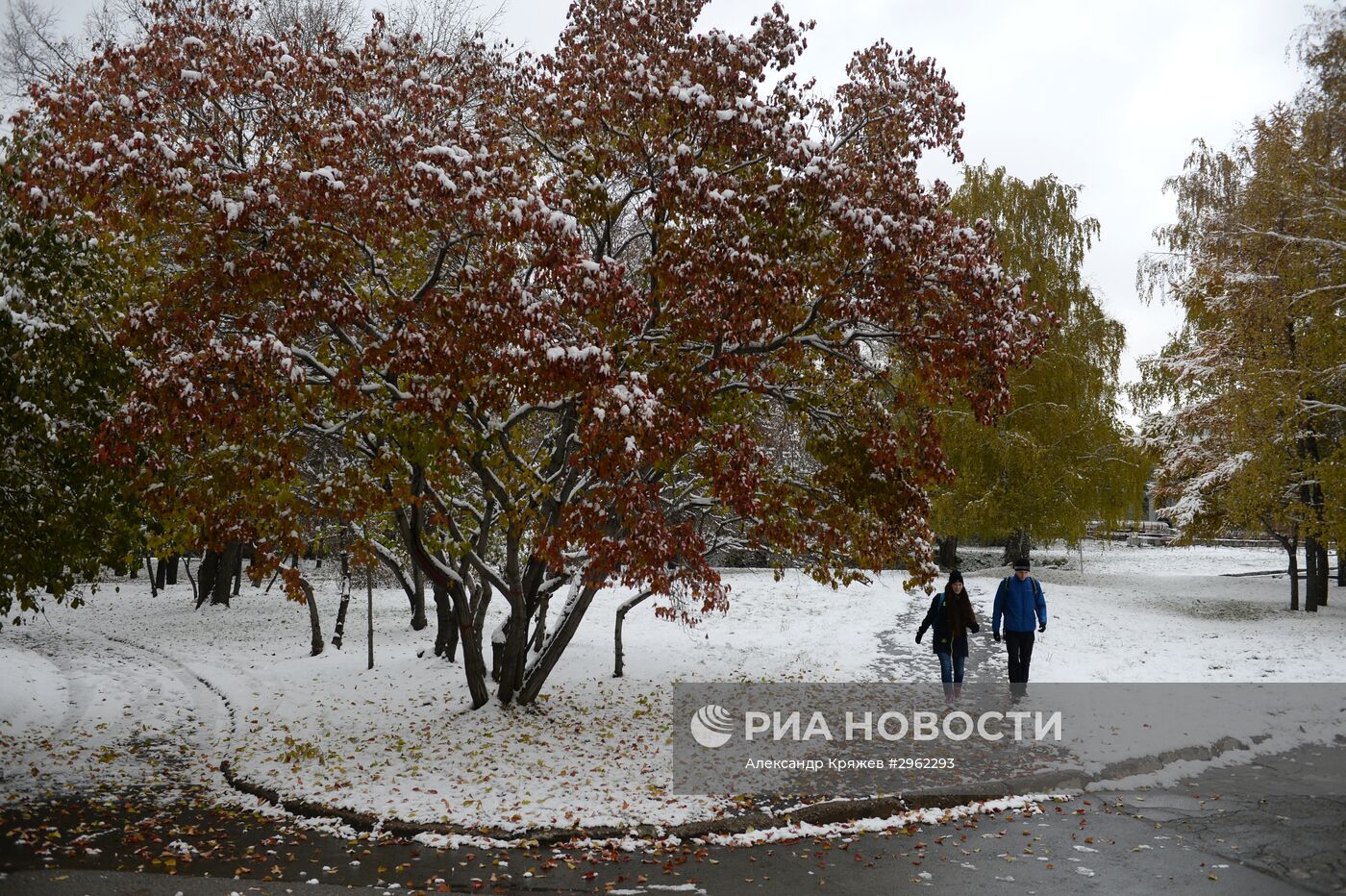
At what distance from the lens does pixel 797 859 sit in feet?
23.6

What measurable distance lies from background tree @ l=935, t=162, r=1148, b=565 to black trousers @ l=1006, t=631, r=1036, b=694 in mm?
11632

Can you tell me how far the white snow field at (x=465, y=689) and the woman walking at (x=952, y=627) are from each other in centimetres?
211

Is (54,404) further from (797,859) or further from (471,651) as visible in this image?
(797,859)

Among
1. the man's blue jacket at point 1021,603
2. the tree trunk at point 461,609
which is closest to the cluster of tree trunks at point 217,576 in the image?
the tree trunk at point 461,609

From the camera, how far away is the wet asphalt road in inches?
258

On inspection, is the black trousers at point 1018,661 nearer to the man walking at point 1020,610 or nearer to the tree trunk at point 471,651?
the man walking at point 1020,610

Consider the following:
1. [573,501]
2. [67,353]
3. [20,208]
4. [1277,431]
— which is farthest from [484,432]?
[1277,431]

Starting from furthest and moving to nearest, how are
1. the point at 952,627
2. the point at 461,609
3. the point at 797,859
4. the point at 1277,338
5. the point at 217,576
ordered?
the point at 217,576 → the point at 1277,338 → the point at 952,627 → the point at 461,609 → the point at 797,859

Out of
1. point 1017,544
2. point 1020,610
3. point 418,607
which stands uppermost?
point 1017,544

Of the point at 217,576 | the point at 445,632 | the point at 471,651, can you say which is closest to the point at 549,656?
the point at 471,651

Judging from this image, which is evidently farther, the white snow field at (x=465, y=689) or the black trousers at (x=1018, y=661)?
the black trousers at (x=1018, y=661)

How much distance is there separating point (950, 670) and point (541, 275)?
7.54 meters

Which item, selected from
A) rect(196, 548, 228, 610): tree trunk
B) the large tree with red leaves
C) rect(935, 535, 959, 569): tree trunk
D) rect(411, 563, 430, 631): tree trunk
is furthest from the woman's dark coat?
rect(196, 548, 228, 610): tree trunk

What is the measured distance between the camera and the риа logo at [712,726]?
35.3 feet
